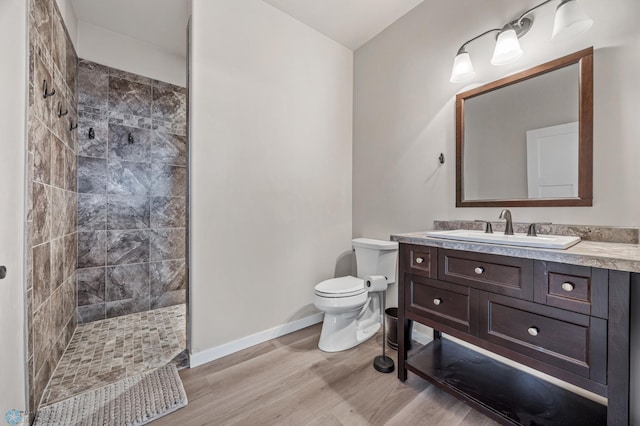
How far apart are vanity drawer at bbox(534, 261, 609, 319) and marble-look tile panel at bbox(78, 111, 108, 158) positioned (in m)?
3.30

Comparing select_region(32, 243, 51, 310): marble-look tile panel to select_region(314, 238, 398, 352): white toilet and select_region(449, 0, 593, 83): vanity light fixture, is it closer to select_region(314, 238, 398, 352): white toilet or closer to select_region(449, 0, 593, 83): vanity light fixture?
select_region(314, 238, 398, 352): white toilet

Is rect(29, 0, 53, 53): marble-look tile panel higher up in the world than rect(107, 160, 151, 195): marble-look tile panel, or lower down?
higher up

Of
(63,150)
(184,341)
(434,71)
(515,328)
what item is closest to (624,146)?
(515,328)

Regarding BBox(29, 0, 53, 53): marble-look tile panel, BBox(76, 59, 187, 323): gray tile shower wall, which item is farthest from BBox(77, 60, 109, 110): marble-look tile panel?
BBox(29, 0, 53, 53): marble-look tile panel

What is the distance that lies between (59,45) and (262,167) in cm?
156

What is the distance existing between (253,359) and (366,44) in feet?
9.52

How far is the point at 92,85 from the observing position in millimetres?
2363

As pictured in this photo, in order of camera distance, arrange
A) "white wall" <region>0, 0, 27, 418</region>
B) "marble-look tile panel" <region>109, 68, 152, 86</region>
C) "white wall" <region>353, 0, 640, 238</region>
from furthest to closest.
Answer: "marble-look tile panel" <region>109, 68, 152, 86</region>, "white wall" <region>353, 0, 640, 238</region>, "white wall" <region>0, 0, 27, 418</region>

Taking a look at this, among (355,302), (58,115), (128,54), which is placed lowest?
(355,302)

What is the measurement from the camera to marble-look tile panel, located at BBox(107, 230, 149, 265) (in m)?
2.48

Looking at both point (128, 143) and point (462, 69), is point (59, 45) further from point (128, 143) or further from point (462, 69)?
point (462, 69)

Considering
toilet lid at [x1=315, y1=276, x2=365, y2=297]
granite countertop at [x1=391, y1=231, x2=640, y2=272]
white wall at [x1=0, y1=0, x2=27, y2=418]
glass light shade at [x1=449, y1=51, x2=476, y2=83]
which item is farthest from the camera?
toilet lid at [x1=315, y1=276, x2=365, y2=297]

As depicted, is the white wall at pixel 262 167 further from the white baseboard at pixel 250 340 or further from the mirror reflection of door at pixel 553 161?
the mirror reflection of door at pixel 553 161

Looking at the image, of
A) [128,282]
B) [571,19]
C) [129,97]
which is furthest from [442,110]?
[128,282]
